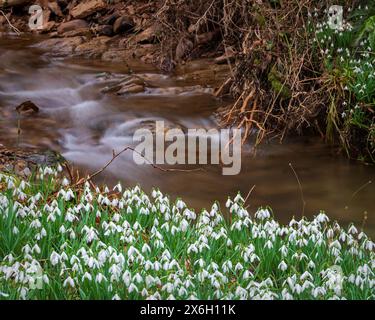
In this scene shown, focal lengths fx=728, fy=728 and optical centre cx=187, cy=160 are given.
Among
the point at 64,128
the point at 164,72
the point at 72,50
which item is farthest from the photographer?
the point at 72,50

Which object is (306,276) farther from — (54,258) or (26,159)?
(26,159)

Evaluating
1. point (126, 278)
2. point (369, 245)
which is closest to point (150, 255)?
point (126, 278)

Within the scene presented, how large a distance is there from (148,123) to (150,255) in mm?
4687

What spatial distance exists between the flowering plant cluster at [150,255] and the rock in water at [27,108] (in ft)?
12.6

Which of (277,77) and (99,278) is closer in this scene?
(99,278)

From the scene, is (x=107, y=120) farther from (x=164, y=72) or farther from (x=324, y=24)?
(x=324, y=24)

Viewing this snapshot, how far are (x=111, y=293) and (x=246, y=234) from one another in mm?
1446

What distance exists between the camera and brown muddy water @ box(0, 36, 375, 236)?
720 centimetres

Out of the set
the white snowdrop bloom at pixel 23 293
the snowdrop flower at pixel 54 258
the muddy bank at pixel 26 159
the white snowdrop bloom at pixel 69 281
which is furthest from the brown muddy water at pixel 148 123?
the white snowdrop bloom at pixel 23 293

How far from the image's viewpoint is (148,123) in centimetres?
913

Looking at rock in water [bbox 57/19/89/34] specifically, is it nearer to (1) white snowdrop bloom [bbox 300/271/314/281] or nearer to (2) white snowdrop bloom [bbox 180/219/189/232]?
(2) white snowdrop bloom [bbox 180/219/189/232]

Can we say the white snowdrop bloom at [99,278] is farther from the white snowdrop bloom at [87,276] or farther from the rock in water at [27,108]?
the rock in water at [27,108]
